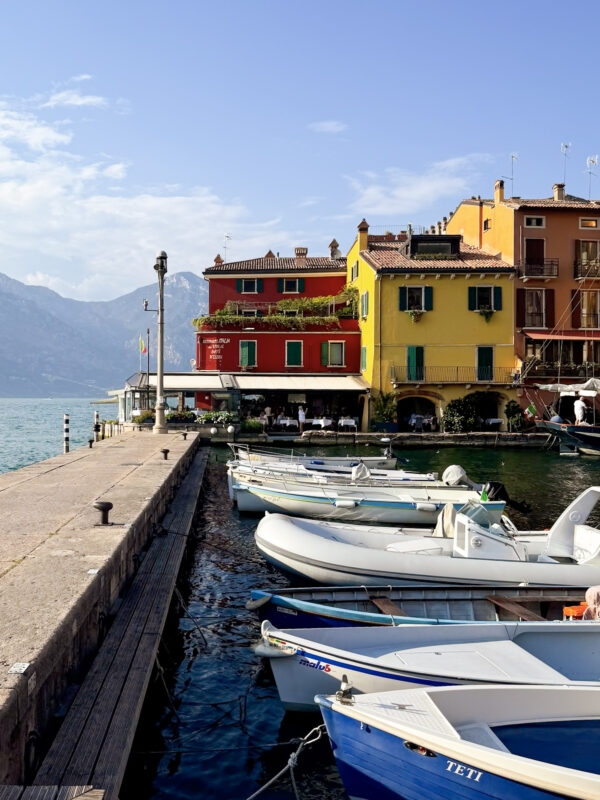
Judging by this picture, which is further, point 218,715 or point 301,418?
point 301,418

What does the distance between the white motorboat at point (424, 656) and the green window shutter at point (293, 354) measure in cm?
3826

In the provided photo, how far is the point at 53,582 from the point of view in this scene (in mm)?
6887

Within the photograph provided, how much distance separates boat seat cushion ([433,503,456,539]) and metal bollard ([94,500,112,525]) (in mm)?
5904

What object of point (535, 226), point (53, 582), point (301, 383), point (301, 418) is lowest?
point (53, 582)

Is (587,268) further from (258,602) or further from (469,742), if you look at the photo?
(469,742)

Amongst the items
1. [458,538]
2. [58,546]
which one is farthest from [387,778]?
[458,538]

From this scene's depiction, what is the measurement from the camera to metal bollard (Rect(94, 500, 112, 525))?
9.38 meters

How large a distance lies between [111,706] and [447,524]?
304 inches

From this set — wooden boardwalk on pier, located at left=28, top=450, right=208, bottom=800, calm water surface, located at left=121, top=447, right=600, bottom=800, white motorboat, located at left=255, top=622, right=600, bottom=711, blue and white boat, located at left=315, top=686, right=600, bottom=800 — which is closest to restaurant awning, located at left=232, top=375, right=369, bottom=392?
calm water surface, located at left=121, top=447, right=600, bottom=800

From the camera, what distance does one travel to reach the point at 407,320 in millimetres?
42250

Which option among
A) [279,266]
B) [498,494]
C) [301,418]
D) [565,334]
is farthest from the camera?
[279,266]

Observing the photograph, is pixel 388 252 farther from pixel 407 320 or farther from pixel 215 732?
pixel 215 732

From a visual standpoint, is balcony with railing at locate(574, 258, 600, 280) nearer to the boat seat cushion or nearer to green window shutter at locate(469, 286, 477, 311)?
green window shutter at locate(469, 286, 477, 311)

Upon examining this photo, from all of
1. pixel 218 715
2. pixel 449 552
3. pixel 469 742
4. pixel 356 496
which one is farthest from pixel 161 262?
pixel 469 742
